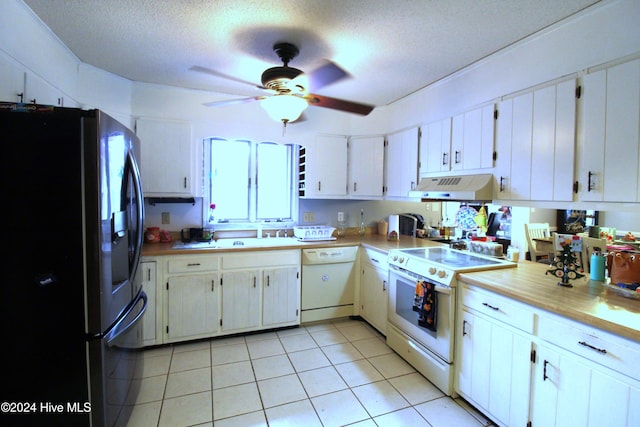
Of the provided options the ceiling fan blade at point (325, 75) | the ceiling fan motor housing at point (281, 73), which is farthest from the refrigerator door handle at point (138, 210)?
the ceiling fan blade at point (325, 75)

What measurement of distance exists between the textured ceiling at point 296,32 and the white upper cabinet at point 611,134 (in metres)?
0.47

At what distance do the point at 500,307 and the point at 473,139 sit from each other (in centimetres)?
135

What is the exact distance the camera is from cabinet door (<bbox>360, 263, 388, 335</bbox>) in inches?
116

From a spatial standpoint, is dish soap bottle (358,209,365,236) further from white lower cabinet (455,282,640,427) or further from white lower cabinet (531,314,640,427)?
white lower cabinet (531,314,640,427)

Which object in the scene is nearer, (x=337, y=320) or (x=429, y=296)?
(x=429, y=296)

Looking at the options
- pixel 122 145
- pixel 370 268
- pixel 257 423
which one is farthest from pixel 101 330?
pixel 370 268

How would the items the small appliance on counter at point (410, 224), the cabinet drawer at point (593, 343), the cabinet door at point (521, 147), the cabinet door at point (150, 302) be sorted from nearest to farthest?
the cabinet drawer at point (593, 343) → the cabinet door at point (521, 147) → the cabinet door at point (150, 302) → the small appliance on counter at point (410, 224)

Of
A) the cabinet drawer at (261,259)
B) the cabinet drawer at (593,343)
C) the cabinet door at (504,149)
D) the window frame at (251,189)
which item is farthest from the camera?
the window frame at (251,189)

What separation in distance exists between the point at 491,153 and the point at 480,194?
345mm

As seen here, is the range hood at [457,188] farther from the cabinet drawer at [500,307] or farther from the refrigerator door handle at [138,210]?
the refrigerator door handle at [138,210]

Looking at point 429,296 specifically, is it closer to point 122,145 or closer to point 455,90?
point 455,90

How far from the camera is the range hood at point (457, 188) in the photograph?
224 cm

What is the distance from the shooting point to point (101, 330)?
1408 millimetres

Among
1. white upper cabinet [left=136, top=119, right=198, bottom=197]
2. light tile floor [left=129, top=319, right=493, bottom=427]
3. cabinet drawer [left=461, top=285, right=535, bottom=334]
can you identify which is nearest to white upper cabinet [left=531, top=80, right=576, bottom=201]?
cabinet drawer [left=461, top=285, right=535, bottom=334]
